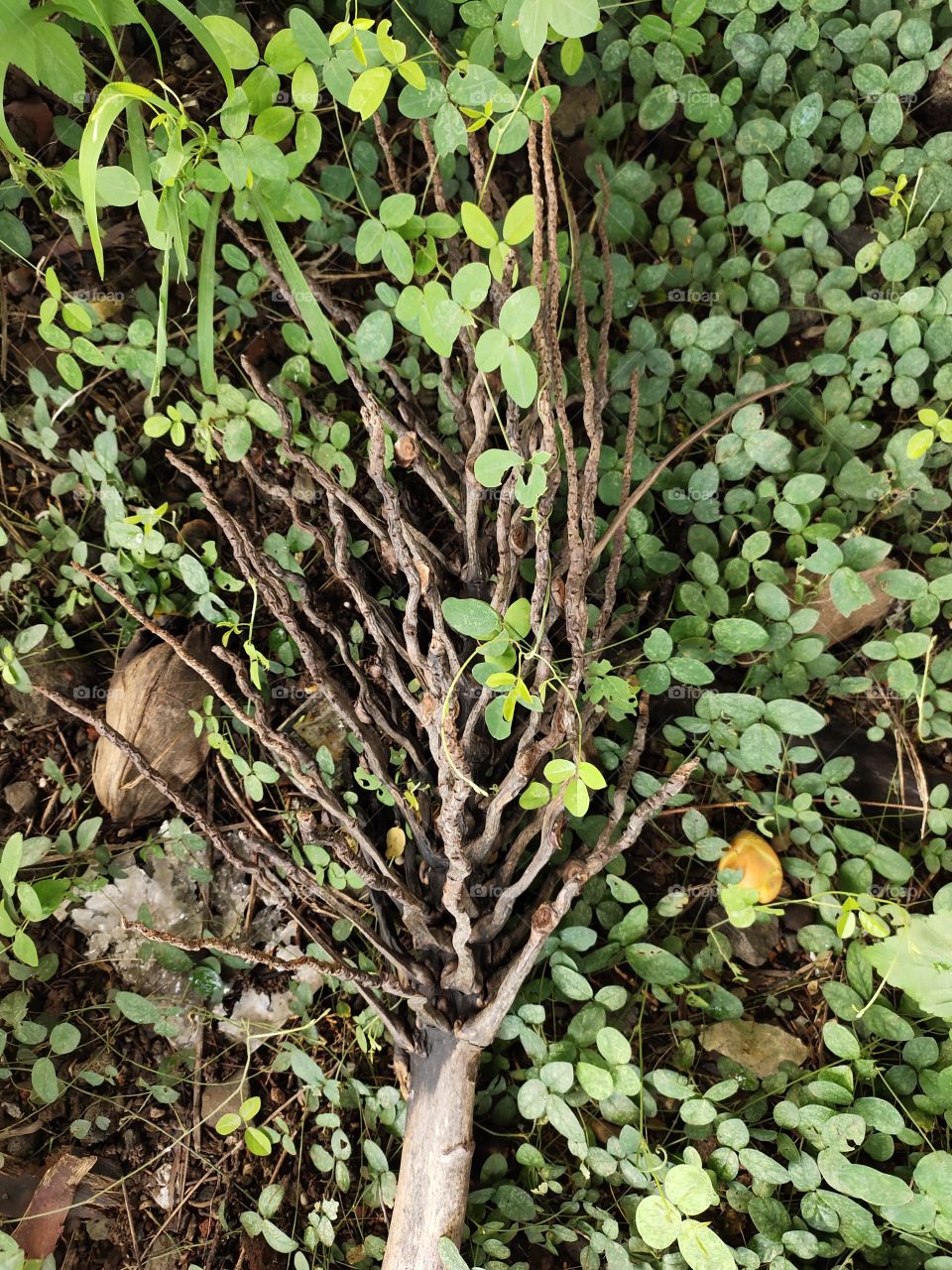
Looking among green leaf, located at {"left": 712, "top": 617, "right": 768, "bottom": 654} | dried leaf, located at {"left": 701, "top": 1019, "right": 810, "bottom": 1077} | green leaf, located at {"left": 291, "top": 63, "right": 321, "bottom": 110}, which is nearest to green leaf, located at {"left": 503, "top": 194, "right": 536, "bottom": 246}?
green leaf, located at {"left": 291, "top": 63, "right": 321, "bottom": 110}

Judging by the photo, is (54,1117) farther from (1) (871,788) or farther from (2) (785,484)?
(2) (785,484)

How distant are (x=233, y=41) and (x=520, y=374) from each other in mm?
820

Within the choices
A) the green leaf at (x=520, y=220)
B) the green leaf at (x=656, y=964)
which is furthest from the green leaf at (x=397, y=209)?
the green leaf at (x=656, y=964)

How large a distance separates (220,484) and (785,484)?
4.41ft

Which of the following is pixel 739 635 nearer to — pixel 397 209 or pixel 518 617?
pixel 518 617

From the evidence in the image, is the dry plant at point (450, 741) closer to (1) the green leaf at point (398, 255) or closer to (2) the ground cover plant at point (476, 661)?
(2) the ground cover plant at point (476, 661)

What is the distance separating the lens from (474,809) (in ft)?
5.40

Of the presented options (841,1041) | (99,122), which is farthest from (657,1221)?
(99,122)

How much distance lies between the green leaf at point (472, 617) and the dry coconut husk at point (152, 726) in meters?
0.82

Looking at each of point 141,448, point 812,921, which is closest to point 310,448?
point 141,448

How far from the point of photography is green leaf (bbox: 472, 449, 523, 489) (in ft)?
4.60

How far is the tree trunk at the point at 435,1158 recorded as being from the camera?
1.60 metres

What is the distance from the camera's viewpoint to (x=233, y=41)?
1451 mm

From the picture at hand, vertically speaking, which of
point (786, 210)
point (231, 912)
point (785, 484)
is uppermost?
point (786, 210)
